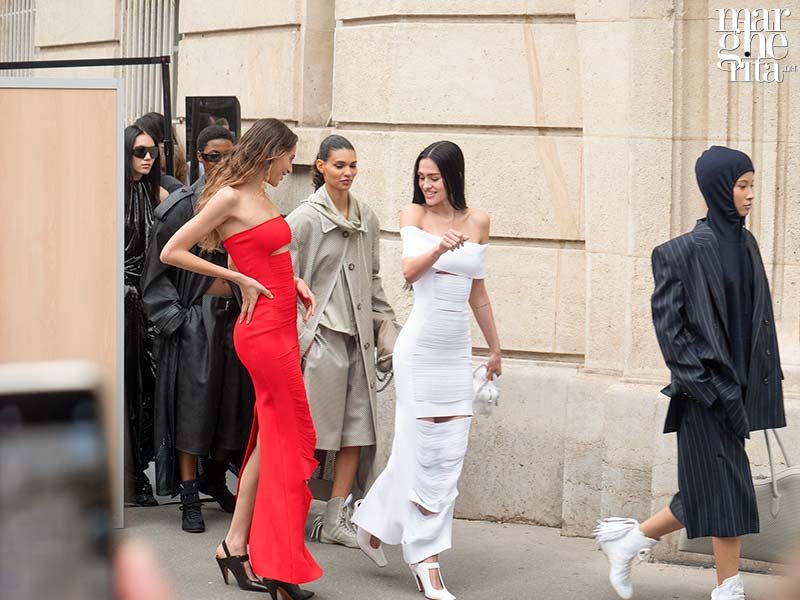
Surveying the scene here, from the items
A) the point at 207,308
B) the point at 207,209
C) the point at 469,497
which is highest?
the point at 207,209

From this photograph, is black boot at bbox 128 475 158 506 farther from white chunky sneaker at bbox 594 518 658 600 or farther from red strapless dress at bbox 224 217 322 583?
white chunky sneaker at bbox 594 518 658 600

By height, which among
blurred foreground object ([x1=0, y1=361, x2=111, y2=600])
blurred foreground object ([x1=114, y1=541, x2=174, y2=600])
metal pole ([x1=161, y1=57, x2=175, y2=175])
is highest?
metal pole ([x1=161, y1=57, x2=175, y2=175])

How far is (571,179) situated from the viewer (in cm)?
694

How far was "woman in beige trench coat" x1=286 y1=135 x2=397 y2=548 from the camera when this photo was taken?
6.46m

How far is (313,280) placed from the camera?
6.51 m

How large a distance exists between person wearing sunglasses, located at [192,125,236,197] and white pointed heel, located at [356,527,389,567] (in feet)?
7.03

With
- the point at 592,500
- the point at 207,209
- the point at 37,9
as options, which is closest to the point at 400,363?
the point at 207,209

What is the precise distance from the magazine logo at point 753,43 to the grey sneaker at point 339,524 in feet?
9.25

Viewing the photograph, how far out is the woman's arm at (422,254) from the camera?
531 centimetres

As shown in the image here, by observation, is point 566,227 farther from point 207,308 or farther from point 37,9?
point 37,9

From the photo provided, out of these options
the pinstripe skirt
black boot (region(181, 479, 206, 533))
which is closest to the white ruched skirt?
the pinstripe skirt

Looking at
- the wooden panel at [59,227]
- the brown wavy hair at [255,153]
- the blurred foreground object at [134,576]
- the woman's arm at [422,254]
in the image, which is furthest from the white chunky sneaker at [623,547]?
the blurred foreground object at [134,576]

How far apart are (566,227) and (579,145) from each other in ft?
1.43

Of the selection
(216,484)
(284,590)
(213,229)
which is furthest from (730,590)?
(216,484)
